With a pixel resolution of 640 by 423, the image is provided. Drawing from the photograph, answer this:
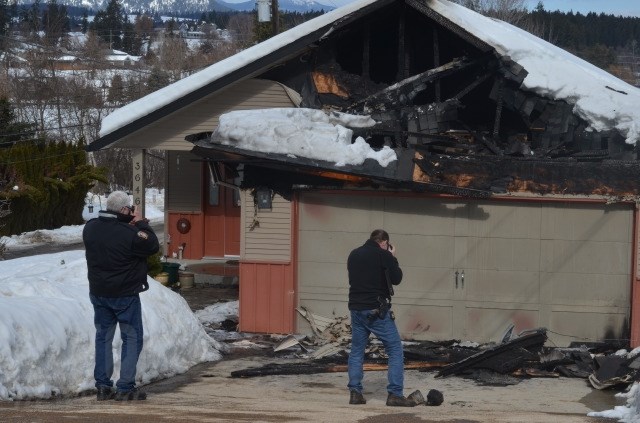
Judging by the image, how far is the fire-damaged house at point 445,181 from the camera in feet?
50.4

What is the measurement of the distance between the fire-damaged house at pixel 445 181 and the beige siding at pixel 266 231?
2 cm

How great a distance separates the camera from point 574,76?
16.1 metres

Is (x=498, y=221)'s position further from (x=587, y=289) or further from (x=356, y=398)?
(x=356, y=398)

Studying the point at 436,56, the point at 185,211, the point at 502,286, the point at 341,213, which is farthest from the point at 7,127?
the point at 502,286

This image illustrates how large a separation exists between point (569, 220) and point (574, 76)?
223cm

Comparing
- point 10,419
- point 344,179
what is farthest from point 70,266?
point 10,419

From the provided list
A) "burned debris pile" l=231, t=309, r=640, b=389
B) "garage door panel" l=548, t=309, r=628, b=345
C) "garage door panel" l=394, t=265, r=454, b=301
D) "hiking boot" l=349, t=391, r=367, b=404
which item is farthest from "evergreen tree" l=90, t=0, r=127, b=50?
"hiking boot" l=349, t=391, r=367, b=404

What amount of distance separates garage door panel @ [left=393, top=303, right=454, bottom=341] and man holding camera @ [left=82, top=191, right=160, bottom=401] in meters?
6.26

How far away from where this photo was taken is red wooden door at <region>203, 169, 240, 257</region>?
2469cm

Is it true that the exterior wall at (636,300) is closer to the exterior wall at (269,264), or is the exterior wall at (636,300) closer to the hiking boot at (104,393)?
the exterior wall at (269,264)

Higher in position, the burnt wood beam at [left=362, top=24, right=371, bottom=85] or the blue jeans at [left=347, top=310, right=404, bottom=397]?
the burnt wood beam at [left=362, top=24, right=371, bottom=85]

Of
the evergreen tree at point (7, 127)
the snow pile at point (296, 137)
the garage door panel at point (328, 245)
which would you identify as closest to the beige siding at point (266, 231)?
the garage door panel at point (328, 245)

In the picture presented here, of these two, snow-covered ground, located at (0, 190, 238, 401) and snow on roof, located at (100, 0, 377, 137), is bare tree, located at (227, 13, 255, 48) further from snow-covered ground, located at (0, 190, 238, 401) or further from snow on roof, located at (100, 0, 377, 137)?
snow-covered ground, located at (0, 190, 238, 401)

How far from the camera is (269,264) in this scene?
16.1 m
